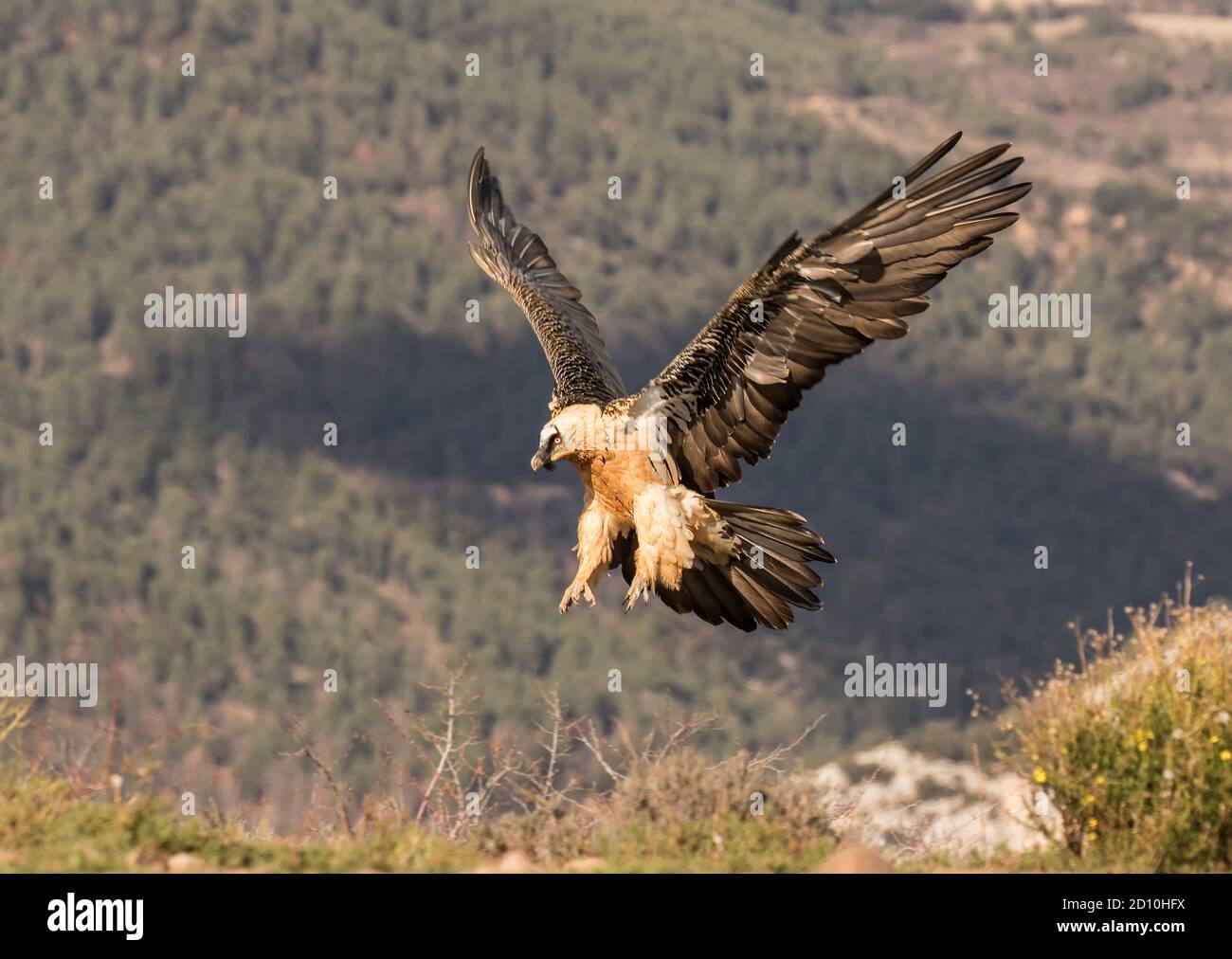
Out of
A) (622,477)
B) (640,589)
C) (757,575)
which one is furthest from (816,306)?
(640,589)

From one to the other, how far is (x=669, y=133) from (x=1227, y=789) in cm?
10565

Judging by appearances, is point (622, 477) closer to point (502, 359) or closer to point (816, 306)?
point (816, 306)

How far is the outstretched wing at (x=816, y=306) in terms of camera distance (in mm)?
9797

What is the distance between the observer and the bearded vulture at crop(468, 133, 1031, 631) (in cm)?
988

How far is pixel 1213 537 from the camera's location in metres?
87.3

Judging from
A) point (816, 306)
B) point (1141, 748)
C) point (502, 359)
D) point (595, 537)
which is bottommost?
Result: point (1141, 748)

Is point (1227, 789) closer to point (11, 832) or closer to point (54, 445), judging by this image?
point (11, 832)

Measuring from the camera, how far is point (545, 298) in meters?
14.8

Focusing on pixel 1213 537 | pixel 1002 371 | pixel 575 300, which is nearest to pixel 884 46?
pixel 1002 371

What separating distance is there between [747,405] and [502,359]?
8292cm

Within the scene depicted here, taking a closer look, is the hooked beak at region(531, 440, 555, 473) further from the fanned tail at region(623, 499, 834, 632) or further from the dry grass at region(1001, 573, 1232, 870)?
the dry grass at region(1001, 573, 1232, 870)

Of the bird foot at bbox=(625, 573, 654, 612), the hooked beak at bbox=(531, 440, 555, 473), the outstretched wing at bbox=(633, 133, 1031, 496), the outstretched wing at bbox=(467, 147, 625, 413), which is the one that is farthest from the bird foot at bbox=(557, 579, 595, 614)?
the outstretched wing at bbox=(467, 147, 625, 413)

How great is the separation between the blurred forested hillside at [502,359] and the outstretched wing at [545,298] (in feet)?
156
